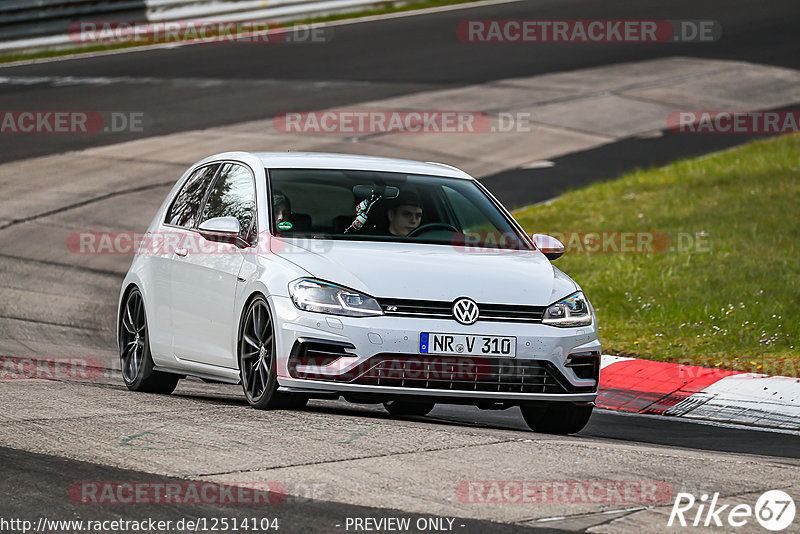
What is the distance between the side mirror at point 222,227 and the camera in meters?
8.49

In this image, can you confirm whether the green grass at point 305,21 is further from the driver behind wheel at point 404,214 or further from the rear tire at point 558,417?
the rear tire at point 558,417

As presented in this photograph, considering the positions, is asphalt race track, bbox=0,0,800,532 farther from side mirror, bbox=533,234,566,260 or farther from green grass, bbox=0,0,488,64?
green grass, bbox=0,0,488,64

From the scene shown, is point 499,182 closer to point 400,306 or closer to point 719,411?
point 719,411

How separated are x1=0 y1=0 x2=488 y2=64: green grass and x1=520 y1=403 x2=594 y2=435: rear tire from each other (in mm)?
25822

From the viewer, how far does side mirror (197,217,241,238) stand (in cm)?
849

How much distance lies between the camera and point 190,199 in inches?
389

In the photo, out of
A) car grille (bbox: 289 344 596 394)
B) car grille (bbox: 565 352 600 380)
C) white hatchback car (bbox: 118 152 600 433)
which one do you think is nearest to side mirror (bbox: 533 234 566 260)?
white hatchback car (bbox: 118 152 600 433)

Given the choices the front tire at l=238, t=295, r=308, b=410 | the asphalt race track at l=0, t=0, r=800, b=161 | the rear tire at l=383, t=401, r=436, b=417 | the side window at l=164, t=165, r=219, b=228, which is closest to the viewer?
the front tire at l=238, t=295, r=308, b=410

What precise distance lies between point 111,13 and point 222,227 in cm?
2624

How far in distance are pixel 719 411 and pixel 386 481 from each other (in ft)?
14.7

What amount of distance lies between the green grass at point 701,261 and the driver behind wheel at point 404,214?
3.51 metres

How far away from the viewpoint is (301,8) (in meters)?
36.1

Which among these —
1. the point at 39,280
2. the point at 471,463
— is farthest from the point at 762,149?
the point at 471,463

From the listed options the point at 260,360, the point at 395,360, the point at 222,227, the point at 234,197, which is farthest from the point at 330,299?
the point at 234,197
